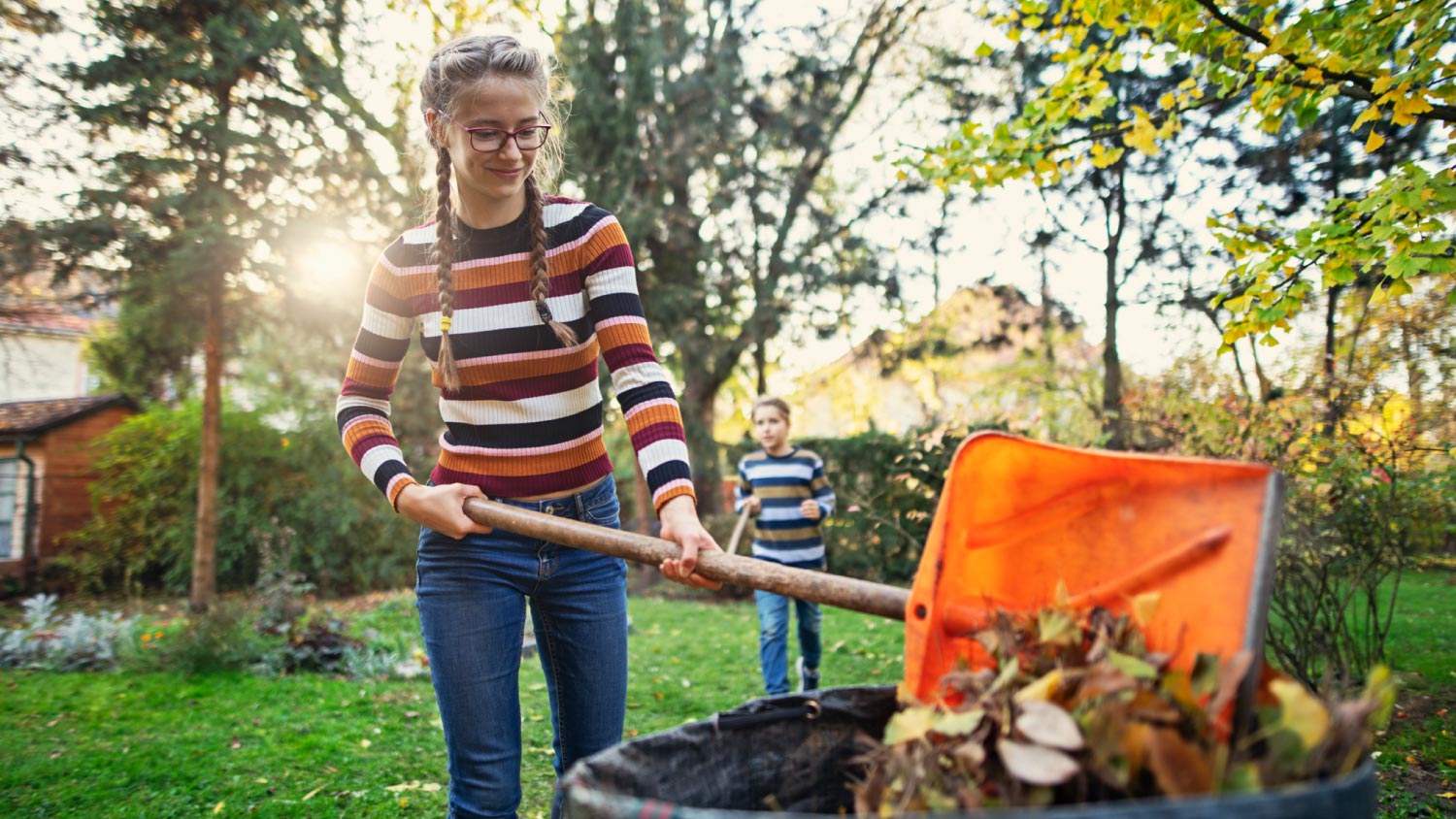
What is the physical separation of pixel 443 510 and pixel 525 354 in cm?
38

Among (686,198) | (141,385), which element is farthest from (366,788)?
(141,385)

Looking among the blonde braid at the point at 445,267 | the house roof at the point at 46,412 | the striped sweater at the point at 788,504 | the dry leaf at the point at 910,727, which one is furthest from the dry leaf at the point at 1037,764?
the house roof at the point at 46,412

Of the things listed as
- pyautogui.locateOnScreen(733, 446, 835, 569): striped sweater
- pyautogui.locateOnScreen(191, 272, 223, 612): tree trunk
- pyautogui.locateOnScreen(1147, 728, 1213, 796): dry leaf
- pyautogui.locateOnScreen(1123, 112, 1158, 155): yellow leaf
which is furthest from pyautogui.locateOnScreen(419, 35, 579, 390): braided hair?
pyautogui.locateOnScreen(191, 272, 223, 612): tree trunk

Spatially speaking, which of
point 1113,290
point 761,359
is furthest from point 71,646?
point 1113,290

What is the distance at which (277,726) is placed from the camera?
15.2ft

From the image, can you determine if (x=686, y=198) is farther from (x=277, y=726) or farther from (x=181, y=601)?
(x=277, y=726)

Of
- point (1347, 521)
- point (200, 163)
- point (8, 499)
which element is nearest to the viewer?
point (1347, 521)

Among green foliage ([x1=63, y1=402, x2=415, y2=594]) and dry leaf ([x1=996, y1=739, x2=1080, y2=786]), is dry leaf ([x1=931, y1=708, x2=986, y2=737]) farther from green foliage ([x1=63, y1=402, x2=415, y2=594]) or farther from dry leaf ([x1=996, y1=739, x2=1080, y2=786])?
green foliage ([x1=63, y1=402, x2=415, y2=594])

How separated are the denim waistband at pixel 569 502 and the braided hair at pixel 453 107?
0.31m

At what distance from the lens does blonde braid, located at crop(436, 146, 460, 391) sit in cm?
186

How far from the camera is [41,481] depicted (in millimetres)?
10359

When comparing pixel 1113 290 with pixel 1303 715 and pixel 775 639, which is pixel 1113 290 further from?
pixel 1303 715

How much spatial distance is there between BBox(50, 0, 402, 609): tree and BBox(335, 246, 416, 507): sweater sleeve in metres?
6.66

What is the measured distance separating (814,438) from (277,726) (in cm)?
695
